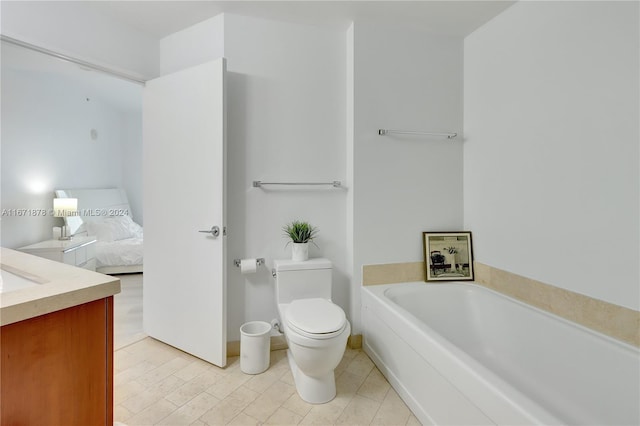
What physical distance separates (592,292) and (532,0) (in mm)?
1755

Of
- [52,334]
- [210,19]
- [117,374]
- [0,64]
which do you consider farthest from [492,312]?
[0,64]

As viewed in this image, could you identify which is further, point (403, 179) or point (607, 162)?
point (403, 179)

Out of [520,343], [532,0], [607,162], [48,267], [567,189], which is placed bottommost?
[520,343]

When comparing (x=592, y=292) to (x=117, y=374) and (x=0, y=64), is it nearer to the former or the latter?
(x=117, y=374)

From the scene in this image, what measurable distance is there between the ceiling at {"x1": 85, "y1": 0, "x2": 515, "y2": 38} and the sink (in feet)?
5.93

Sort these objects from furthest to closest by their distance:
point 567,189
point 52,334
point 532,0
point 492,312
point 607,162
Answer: point 492,312
point 532,0
point 567,189
point 607,162
point 52,334

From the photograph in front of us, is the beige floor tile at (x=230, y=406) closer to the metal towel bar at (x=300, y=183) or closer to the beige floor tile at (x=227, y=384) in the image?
the beige floor tile at (x=227, y=384)

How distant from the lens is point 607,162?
5.19 feet

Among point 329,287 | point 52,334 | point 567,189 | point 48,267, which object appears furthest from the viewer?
point 329,287

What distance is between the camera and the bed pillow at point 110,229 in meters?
4.13

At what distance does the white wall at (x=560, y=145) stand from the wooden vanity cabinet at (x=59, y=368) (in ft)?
7.31

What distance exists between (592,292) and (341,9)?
2266mm

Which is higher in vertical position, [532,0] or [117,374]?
[532,0]

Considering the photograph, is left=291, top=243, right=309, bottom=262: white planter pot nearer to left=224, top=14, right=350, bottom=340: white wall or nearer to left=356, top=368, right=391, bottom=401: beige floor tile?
left=224, top=14, right=350, bottom=340: white wall
